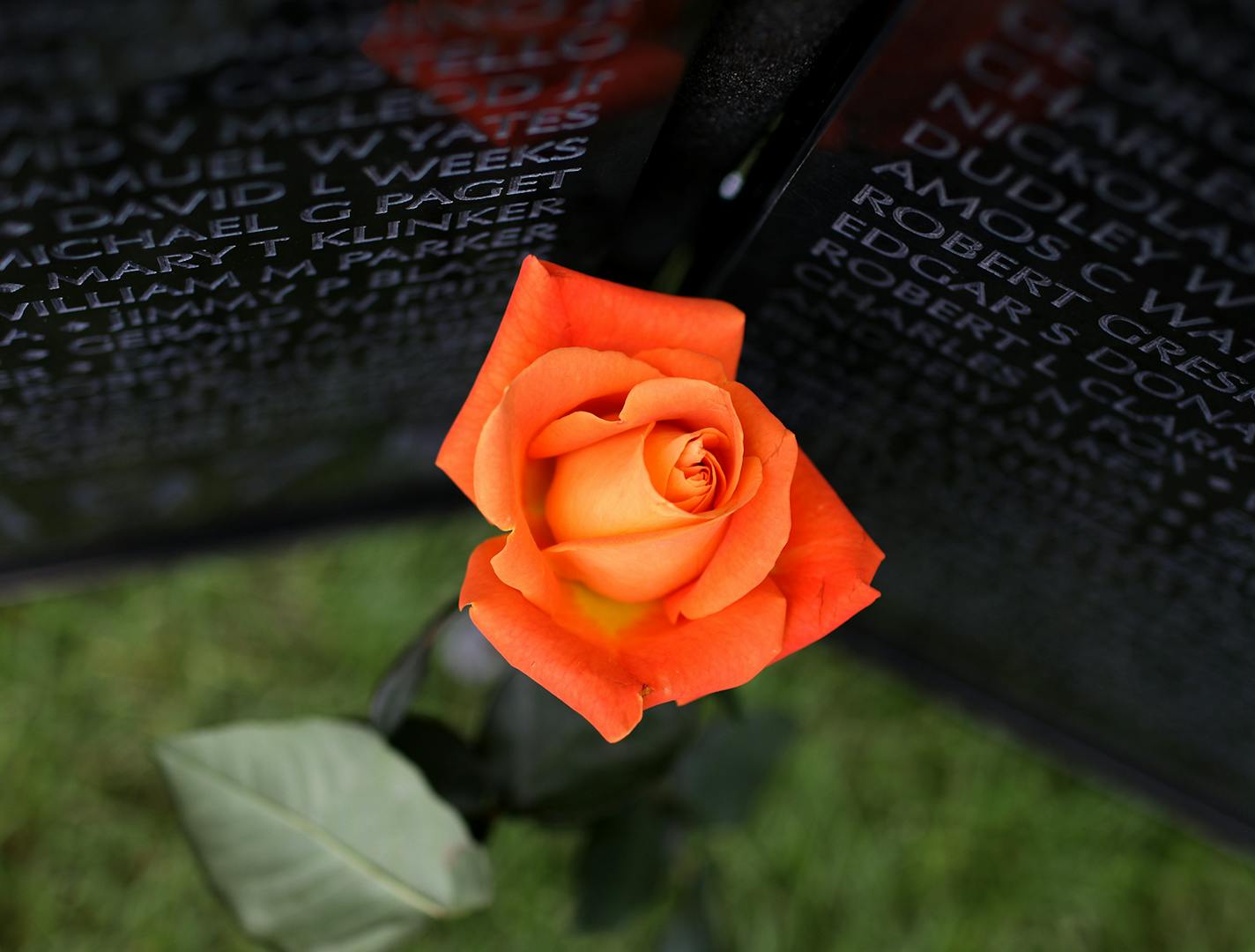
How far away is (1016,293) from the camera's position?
28cm

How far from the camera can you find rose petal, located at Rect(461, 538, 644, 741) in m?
0.25

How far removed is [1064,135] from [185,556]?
1.69ft

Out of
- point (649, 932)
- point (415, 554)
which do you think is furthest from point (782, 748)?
point (415, 554)

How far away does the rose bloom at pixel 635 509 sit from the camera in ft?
0.82

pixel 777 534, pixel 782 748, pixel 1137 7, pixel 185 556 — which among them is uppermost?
pixel 1137 7

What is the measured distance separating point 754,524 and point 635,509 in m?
0.03

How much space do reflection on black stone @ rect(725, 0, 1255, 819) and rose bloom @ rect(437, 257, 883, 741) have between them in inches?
2.4

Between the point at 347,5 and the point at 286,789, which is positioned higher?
the point at 347,5

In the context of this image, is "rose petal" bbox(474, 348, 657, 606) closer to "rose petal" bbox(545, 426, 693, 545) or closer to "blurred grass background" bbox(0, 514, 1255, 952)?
"rose petal" bbox(545, 426, 693, 545)

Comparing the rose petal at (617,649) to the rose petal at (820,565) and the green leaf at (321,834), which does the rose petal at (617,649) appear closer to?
the rose petal at (820,565)

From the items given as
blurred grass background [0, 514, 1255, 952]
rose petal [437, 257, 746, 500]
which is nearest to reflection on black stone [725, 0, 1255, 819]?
rose petal [437, 257, 746, 500]

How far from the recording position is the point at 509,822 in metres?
0.59

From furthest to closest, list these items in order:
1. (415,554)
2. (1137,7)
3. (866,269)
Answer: (415,554)
(866,269)
(1137,7)

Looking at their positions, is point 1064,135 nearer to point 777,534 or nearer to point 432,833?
point 777,534
